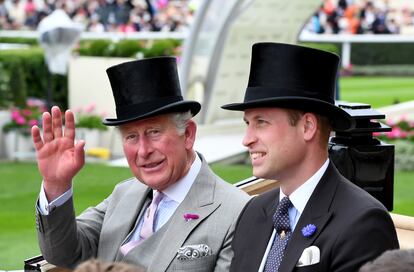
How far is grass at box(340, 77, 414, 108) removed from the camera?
2002 cm

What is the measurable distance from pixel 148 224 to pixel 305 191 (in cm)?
90

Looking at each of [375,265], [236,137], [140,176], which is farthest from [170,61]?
[236,137]

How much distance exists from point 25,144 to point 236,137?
3.04 metres

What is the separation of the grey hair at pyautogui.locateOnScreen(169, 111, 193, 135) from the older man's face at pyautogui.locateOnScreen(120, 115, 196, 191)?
1cm

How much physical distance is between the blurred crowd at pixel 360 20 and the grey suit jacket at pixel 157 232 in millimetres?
25943

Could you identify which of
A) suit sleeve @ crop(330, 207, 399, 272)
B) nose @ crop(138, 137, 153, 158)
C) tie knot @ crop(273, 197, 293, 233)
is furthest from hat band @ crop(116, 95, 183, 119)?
suit sleeve @ crop(330, 207, 399, 272)

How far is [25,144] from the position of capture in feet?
47.5

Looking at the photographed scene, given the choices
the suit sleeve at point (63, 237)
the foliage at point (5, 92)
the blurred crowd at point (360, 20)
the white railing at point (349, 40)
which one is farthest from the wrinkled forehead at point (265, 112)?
the blurred crowd at point (360, 20)

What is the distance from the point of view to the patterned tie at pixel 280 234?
3197 mm

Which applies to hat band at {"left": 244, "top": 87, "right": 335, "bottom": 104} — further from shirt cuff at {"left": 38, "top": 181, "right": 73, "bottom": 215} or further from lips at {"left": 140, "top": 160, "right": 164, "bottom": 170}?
shirt cuff at {"left": 38, "top": 181, "right": 73, "bottom": 215}

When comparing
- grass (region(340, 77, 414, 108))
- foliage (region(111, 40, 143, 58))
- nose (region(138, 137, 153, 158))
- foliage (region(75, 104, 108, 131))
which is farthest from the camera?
grass (region(340, 77, 414, 108))

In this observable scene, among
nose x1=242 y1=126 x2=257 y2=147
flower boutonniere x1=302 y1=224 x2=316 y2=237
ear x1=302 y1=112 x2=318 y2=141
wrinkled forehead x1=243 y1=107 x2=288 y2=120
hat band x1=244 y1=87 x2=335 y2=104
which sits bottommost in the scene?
flower boutonniere x1=302 y1=224 x2=316 y2=237

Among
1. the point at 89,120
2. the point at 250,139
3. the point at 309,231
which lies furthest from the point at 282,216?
the point at 89,120

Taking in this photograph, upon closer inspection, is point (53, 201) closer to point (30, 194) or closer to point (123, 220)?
point (123, 220)
